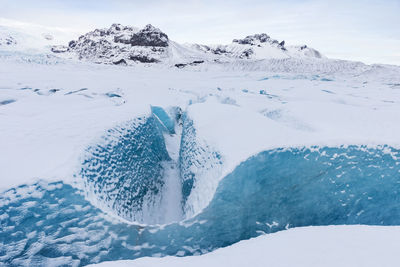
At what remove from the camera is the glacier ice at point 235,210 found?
107cm

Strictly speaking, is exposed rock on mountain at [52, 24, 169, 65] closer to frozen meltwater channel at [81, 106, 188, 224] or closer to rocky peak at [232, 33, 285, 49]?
frozen meltwater channel at [81, 106, 188, 224]

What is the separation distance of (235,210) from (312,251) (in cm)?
53

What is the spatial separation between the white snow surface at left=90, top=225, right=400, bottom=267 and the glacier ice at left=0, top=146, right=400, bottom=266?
303 millimetres

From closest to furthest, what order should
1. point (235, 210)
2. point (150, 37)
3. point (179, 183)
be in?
point (235, 210) < point (179, 183) < point (150, 37)

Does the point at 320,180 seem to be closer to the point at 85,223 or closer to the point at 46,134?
the point at 85,223

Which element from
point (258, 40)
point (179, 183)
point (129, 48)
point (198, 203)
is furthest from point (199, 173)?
point (258, 40)

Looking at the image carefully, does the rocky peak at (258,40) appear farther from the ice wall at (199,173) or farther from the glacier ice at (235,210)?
the glacier ice at (235,210)

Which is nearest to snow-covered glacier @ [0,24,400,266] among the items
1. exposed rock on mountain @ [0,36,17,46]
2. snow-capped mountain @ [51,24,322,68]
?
snow-capped mountain @ [51,24,322,68]

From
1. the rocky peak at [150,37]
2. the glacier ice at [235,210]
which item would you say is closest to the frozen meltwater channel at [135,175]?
the glacier ice at [235,210]

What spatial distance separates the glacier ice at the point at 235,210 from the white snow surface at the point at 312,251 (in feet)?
0.99

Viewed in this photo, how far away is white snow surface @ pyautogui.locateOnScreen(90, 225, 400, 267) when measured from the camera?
79cm

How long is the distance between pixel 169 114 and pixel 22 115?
5.19ft

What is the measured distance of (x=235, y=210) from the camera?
1347mm

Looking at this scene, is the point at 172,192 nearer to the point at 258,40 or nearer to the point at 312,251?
the point at 312,251
